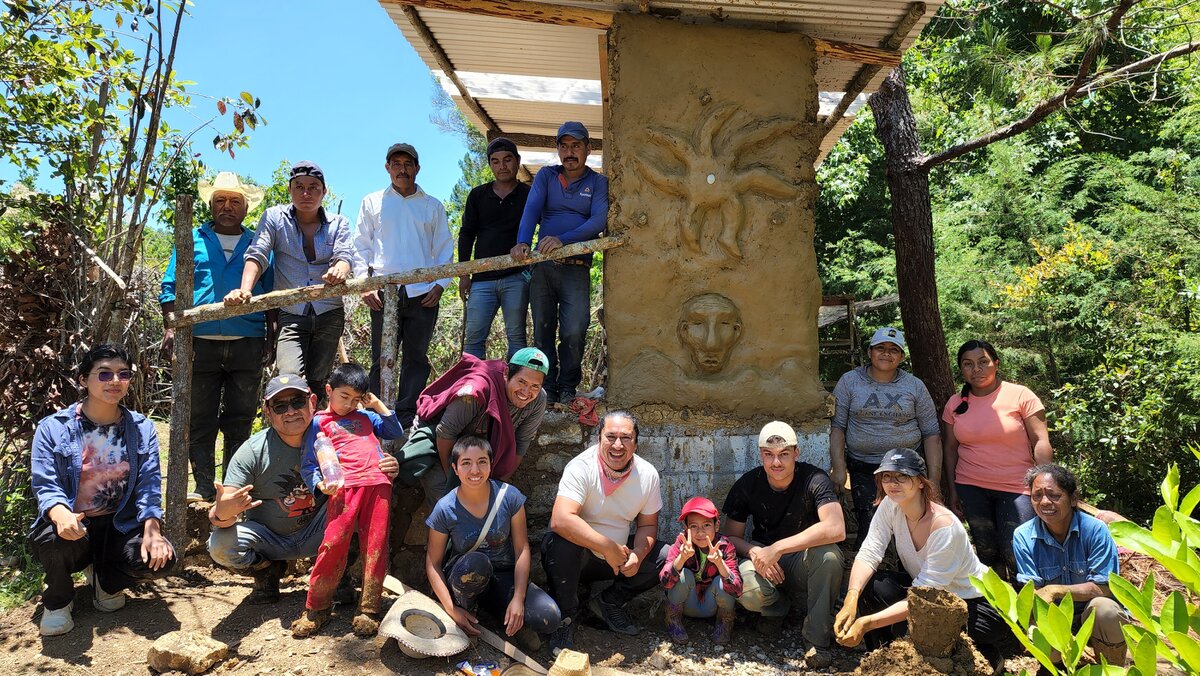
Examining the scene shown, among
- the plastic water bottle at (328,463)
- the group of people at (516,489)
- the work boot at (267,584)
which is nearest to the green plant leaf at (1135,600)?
the group of people at (516,489)

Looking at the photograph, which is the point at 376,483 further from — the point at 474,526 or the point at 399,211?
the point at 399,211

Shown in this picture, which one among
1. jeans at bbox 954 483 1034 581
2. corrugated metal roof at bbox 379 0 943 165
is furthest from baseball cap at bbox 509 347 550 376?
jeans at bbox 954 483 1034 581

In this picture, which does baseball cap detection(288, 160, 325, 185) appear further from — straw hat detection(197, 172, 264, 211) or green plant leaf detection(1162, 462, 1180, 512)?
green plant leaf detection(1162, 462, 1180, 512)

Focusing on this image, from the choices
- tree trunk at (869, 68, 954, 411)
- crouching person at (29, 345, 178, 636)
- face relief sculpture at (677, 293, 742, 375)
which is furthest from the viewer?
tree trunk at (869, 68, 954, 411)

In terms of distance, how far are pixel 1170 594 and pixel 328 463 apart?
3402mm

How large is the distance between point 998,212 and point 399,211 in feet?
29.1

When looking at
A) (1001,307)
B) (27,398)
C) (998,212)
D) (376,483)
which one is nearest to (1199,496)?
(376,483)

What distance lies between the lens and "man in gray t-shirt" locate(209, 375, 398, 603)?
3927 mm

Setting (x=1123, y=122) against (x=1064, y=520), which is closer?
(x=1064, y=520)

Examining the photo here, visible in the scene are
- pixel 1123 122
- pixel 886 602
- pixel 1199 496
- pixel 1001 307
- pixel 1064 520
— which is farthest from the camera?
pixel 1123 122

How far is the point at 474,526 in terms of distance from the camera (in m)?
3.85

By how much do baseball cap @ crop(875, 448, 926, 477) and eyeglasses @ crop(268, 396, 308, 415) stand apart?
2.78 meters

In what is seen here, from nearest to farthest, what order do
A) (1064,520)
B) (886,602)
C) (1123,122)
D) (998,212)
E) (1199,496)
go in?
(1199,496) → (1064,520) → (886,602) → (998,212) → (1123,122)

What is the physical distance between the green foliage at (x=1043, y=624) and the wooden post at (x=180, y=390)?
3.84m
